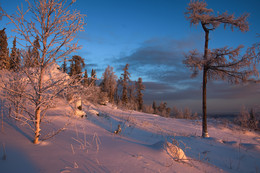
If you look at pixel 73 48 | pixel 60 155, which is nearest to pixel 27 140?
pixel 60 155

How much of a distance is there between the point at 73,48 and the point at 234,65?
31.1 ft

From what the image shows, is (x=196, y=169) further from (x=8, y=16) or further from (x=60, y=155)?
(x=8, y=16)

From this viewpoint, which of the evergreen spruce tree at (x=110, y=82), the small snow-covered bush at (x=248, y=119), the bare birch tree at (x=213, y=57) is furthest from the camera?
the evergreen spruce tree at (x=110, y=82)

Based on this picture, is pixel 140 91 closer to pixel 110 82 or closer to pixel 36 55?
pixel 110 82

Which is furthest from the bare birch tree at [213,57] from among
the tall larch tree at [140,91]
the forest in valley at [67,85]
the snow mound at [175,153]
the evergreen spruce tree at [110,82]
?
the tall larch tree at [140,91]

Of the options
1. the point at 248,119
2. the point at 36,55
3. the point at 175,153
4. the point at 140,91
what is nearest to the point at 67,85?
the point at 36,55

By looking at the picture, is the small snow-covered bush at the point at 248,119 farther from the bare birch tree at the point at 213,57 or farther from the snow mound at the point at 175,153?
the snow mound at the point at 175,153

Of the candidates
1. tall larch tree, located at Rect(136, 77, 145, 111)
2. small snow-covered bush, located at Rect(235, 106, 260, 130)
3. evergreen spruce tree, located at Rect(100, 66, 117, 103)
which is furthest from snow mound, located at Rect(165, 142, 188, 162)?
tall larch tree, located at Rect(136, 77, 145, 111)

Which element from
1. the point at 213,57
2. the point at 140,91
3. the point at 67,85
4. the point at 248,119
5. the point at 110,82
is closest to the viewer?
the point at 67,85

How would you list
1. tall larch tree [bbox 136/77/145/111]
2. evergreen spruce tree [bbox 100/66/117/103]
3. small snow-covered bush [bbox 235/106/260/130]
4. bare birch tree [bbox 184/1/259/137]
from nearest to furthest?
1. bare birch tree [bbox 184/1/259/137]
2. small snow-covered bush [bbox 235/106/260/130]
3. evergreen spruce tree [bbox 100/66/117/103]
4. tall larch tree [bbox 136/77/145/111]

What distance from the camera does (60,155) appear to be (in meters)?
2.67

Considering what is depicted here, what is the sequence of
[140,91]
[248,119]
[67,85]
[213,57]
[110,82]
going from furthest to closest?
1. [140,91]
2. [110,82]
3. [248,119]
4. [213,57]
5. [67,85]

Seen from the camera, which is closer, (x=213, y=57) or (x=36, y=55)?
(x=36, y=55)

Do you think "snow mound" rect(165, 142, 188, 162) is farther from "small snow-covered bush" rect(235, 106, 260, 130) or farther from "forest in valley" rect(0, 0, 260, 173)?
"small snow-covered bush" rect(235, 106, 260, 130)
